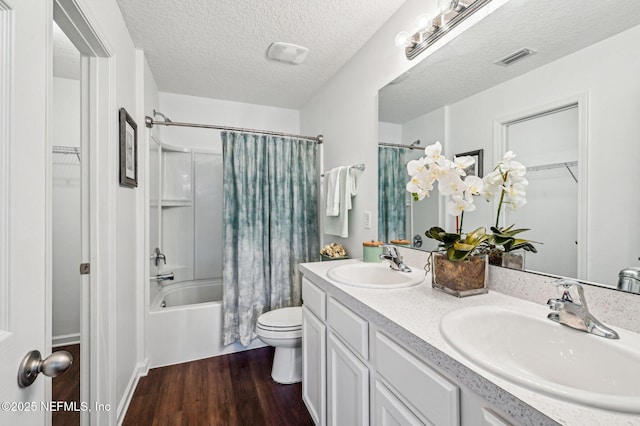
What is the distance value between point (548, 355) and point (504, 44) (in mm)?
1106

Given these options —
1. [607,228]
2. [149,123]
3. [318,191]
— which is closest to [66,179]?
[149,123]

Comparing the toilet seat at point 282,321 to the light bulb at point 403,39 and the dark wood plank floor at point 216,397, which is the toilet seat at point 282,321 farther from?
the light bulb at point 403,39

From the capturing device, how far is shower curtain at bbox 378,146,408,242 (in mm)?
1654

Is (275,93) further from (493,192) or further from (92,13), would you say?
(493,192)

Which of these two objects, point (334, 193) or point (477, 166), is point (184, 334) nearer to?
point (334, 193)

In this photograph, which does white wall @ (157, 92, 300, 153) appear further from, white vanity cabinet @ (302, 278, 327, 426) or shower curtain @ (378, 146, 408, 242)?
white vanity cabinet @ (302, 278, 327, 426)

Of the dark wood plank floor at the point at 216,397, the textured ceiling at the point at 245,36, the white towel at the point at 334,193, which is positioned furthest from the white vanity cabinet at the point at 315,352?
the textured ceiling at the point at 245,36

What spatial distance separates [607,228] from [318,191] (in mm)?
2127

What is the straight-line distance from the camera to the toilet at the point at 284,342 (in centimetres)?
188

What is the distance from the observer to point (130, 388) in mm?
1771

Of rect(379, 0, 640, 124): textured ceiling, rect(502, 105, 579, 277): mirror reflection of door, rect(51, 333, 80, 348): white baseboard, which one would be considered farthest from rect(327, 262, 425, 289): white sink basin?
rect(51, 333, 80, 348): white baseboard

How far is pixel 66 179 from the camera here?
8.02ft

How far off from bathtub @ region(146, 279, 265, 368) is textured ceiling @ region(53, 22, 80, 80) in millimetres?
1844

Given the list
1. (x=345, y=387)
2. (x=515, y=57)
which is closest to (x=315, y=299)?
(x=345, y=387)
